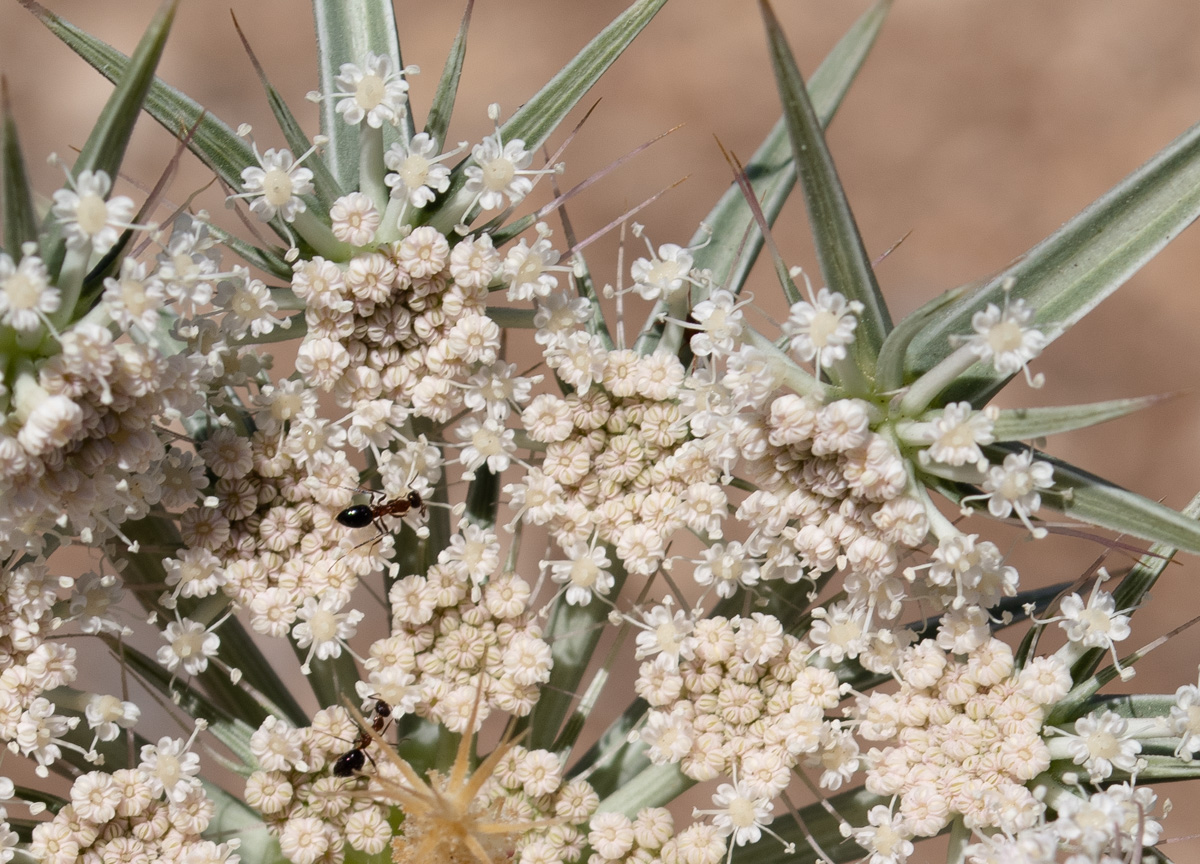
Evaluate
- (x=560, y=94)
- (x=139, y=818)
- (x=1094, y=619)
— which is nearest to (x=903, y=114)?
(x=560, y=94)

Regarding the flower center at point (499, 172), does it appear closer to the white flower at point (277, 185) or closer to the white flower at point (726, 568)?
the white flower at point (277, 185)

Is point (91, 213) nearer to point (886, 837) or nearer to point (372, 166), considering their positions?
point (372, 166)

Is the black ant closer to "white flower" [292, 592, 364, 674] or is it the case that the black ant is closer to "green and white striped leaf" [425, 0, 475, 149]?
"white flower" [292, 592, 364, 674]

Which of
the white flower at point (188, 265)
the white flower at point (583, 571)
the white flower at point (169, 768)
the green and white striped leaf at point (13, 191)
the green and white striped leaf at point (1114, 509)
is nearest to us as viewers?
the green and white striped leaf at point (13, 191)

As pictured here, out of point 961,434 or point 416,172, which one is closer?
point 961,434

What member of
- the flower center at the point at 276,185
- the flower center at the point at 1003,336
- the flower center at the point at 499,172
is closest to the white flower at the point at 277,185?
the flower center at the point at 276,185

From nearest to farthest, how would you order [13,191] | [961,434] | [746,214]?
[13,191], [961,434], [746,214]
